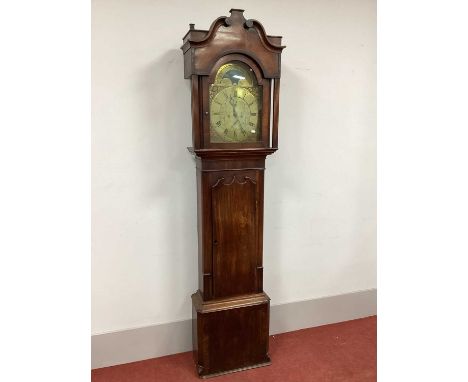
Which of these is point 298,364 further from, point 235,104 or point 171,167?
point 235,104

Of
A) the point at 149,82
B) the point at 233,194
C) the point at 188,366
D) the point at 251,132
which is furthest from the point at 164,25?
the point at 188,366

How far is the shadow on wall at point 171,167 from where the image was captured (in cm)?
237

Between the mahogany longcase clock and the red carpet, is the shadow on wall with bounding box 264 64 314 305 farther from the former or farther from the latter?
the red carpet

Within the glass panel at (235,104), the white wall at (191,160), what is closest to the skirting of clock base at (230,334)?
the white wall at (191,160)

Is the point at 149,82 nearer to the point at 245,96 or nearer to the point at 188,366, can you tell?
the point at 245,96

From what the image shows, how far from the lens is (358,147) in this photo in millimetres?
2891

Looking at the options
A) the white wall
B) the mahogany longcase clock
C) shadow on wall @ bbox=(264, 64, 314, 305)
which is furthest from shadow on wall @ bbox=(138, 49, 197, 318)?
shadow on wall @ bbox=(264, 64, 314, 305)

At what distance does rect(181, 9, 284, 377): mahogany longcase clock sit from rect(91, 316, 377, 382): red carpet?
0.09 m

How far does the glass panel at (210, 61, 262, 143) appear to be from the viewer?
218 cm

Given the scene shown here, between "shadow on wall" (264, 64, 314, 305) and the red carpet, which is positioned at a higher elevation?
"shadow on wall" (264, 64, 314, 305)

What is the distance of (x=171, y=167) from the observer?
246 centimetres

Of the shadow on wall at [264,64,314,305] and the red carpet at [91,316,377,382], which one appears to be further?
the shadow on wall at [264,64,314,305]

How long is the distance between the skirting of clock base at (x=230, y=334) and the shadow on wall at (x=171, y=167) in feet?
0.75
